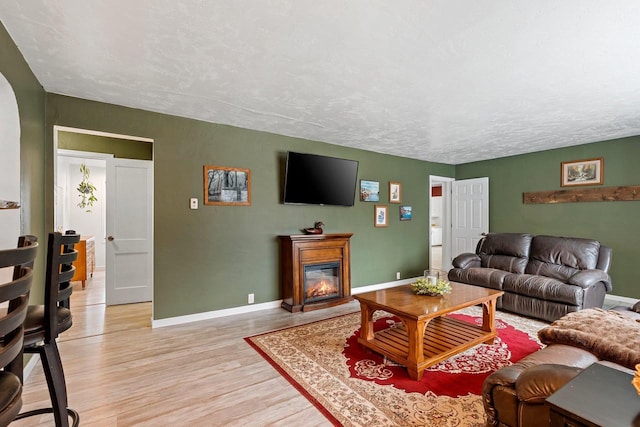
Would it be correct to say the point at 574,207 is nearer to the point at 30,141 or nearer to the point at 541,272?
the point at 541,272

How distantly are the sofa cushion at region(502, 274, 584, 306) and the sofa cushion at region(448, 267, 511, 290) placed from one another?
0.09 meters

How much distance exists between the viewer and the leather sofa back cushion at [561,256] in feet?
12.6

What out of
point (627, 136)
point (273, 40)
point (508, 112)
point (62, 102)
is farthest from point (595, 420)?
point (627, 136)

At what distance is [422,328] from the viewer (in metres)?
2.30

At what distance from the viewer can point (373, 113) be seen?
3439 millimetres

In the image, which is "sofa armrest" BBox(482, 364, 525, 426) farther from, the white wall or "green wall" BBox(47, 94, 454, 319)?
the white wall

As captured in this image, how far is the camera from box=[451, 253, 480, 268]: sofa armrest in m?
4.52

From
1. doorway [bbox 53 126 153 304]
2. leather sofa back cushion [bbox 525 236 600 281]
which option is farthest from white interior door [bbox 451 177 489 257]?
doorway [bbox 53 126 153 304]

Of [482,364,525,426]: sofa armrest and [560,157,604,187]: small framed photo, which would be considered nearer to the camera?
[482,364,525,426]: sofa armrest

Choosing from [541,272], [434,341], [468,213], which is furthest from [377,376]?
[468,213]

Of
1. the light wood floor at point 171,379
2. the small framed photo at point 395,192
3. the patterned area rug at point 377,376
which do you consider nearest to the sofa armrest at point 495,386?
the patterned area rug at point 377,376

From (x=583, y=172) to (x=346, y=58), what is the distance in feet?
15.6

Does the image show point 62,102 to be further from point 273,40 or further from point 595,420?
point 595,420

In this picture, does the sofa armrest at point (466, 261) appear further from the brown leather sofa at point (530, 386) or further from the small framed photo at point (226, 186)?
the small framed photo at point (226, 186)
